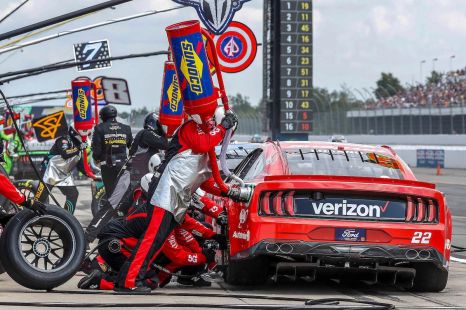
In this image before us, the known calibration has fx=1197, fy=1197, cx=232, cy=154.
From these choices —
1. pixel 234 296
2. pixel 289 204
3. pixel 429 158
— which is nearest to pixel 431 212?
pixel 289 204

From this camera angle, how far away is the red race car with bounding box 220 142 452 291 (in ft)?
28.1

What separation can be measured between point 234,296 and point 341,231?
36.1 inches

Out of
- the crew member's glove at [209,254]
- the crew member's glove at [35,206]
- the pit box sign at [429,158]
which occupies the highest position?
the crew member's glove at [35,206]

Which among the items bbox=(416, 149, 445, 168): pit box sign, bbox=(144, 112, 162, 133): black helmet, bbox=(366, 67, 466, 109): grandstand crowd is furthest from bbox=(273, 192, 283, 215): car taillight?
bbox=(366, 67, 466, 109): grandstand crowd

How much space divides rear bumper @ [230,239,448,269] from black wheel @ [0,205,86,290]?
49.8 inches

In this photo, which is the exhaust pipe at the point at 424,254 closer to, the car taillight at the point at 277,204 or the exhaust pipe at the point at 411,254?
the exhaust pipe at the point at 411,254

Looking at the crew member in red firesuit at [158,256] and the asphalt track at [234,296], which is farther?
the crew member in red firesuit at [158,256]

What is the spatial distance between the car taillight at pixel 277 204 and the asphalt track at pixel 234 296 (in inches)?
23.5

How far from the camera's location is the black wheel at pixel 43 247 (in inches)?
329

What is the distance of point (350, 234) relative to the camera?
28.2ft

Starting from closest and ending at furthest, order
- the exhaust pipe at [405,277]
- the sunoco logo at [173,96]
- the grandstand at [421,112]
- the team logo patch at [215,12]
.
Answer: the exhaust pipe at [405,277]
the sunoco logo at [173,96]
the team logo patch at [215,12]
the grandstand at [421,112]

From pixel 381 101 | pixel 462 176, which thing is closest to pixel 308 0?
pixel 462 176

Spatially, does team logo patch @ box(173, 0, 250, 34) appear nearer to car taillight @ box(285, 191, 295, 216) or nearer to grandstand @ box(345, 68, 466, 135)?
car taillight @ box(285, 191, 295, 216)

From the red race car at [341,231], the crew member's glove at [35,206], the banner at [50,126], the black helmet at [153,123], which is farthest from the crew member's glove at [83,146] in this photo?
the crew member's glove at [35,206]
